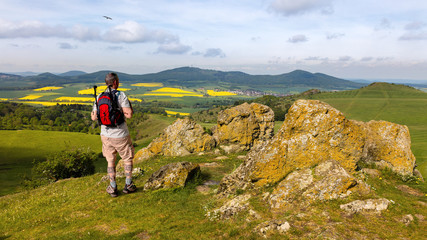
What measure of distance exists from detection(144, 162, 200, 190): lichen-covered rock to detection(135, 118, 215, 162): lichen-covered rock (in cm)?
1544

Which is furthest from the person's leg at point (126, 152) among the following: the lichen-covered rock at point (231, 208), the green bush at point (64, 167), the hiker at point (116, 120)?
the green bush at point (64, 167)

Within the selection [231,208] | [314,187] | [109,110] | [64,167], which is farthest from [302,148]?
[64,167]

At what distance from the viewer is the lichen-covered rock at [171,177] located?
13.4m

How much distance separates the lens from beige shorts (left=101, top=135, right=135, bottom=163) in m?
11.5

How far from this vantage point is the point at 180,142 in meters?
31.2

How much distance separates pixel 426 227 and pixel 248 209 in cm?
599

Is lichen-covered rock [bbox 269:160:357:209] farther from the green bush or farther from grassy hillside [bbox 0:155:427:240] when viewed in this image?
the green bush

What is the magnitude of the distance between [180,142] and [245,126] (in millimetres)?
8818

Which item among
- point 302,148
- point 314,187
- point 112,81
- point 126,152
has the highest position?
point 112,81

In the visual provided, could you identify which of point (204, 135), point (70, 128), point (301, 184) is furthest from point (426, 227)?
point (70, 128)

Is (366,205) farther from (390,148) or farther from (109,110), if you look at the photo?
(109,110)

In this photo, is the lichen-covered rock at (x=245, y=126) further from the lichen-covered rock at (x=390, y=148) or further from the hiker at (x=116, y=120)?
the hiker at (x=116, y=120)

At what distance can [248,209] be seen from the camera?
32.6 feet

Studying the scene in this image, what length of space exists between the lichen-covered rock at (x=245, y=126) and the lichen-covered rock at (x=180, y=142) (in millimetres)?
2065
